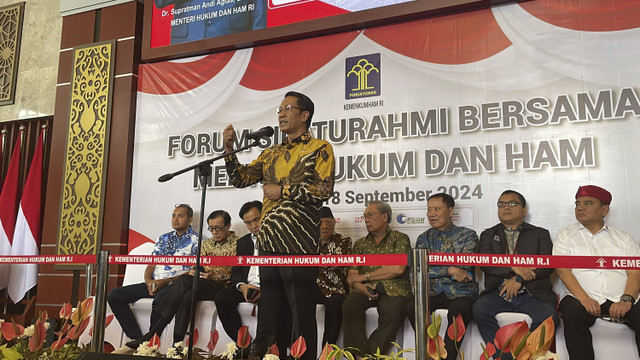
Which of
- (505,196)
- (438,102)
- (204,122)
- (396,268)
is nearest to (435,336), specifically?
(396,268)

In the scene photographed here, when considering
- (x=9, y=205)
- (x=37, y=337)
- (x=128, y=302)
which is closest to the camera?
(x=37, y=337)

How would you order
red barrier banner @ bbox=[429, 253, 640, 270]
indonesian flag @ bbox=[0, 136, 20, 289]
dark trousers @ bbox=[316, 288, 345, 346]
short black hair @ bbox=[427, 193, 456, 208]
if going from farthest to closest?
indonesian flag @ bbox=[0, 136, 20, 289]
short black hair @ bbox=[427, 193, 456, 208]
dark trousers @ bbox=[316, 288, 345, 346]
red barrier banner @ bbox=[429, 253, 640, 270]

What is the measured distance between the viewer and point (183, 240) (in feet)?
14.4

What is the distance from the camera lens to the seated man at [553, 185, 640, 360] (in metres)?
2.94

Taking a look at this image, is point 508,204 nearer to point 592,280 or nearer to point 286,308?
point 592,280

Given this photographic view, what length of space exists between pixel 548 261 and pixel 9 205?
4.97 m

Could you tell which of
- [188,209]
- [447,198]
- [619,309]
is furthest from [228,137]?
[619,309]

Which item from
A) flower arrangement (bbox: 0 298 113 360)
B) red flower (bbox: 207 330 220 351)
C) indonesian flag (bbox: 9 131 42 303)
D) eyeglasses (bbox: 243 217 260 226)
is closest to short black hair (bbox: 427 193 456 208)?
eyeglasses (bbox: 243 217 260 226)

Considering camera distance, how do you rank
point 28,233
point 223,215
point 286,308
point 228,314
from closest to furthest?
point 286,308 → point 228,314 → point 223,215 → point 28,233

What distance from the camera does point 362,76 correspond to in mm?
4109

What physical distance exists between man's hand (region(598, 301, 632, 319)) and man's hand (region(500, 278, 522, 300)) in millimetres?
496

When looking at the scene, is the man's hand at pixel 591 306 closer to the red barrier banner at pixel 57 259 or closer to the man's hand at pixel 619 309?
the man's hand at pixel 619 309

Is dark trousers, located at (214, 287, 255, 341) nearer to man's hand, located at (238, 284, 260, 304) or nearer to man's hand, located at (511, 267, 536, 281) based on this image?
man's hand, located at (238, 284, 260, 304)

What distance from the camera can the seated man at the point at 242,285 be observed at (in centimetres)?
376
